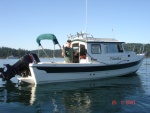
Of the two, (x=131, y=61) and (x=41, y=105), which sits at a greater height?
(x=131, y=61)

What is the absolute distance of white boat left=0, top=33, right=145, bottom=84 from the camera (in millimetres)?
13843

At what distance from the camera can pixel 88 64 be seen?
14898 mm

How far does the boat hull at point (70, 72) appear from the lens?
44.7 ft

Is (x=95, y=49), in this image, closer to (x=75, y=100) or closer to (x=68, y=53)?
(x=68, y=53)

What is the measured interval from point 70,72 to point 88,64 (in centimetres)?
119

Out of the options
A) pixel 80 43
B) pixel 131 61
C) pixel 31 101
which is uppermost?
pixel 80 43

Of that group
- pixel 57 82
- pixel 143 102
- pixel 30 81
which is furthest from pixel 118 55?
pixel 143 102

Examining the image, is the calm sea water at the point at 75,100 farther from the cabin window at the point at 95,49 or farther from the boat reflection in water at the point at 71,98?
the cabin window at the point at 95,49

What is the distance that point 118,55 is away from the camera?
16750 mm

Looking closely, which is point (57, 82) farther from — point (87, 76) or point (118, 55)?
point (118, 55)

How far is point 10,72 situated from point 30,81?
123 cm
